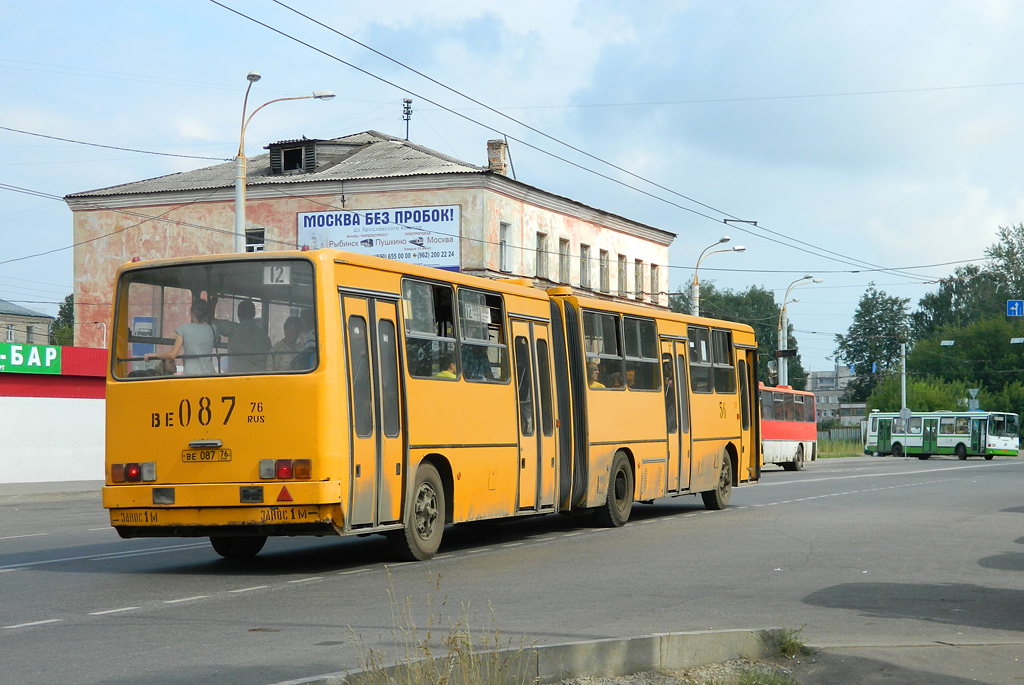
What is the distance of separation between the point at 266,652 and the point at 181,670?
0.66 m

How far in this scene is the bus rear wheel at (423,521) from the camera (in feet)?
41.7

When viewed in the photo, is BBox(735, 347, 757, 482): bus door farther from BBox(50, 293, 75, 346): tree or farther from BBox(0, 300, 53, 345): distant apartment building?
BBox(0, 300, 53, 345): distant apartment building

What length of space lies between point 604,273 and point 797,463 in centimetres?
1111

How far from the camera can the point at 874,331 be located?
14138 centimetres

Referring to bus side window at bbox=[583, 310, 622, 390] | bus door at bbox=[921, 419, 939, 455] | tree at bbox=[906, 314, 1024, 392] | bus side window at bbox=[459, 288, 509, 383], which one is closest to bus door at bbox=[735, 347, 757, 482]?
bus side window at bbox=[583, 310, 622, 390]

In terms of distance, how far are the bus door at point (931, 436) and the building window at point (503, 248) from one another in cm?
3237

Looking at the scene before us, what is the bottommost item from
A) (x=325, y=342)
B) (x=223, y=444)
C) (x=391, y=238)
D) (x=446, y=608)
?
(x=446, y=608)

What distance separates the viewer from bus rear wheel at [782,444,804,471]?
4888 centimetres

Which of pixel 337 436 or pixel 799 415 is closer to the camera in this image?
pixel 337 436

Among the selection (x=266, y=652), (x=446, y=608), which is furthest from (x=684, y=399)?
(x=266, y=652)

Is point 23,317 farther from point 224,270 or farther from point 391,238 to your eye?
point 224,270

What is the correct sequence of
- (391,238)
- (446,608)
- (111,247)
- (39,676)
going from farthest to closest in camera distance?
(111,247), (391,238), (446,608), (39,676)

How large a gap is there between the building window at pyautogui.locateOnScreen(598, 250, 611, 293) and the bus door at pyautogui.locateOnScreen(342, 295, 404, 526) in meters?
40.9

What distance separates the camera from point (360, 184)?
46.6 meters
